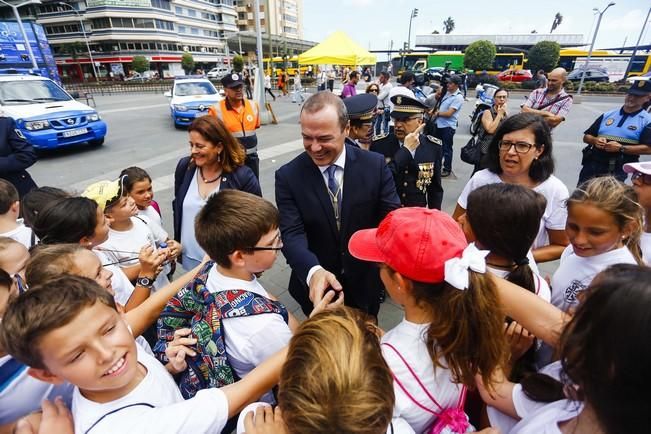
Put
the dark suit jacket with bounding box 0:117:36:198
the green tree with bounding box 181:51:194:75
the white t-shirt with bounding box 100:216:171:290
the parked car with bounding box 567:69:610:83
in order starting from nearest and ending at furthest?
the white t-shirt with bounding box 100:216:171:290, the dark suit jacket with bounding box 0:117:36:198, the parked car with bounding box 567:69:610:83, the green tree with bounding box 181:51:194:75

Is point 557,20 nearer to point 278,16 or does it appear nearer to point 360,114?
point 278,16

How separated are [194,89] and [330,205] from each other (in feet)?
39.6

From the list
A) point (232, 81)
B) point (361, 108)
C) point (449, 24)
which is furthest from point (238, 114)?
point (449, 24)

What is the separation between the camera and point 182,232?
2684 mm

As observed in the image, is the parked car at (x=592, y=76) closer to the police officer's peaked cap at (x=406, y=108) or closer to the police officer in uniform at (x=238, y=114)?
the police officer in uniform at (x=238, y=114)

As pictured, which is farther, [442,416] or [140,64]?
[140,64]

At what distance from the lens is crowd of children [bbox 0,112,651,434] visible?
2.53 feet

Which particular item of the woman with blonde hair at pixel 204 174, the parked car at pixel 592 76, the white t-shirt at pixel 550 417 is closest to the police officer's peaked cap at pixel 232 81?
the woman with blonde hair at pixel 204 174

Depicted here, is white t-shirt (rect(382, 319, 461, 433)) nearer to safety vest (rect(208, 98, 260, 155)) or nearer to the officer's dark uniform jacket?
the officer's dark uniform jacket

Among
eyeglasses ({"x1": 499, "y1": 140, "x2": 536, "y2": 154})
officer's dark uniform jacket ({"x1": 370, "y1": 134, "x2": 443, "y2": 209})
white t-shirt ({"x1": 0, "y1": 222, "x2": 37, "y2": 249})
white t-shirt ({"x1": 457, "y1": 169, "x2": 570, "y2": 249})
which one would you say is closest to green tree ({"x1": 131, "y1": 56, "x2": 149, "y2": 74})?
white t-shirt ({"x1": 0, "y1": 222, "x2": 37, "y2": 249})

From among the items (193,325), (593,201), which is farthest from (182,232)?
(593,201)

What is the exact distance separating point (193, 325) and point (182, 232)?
58.8 inches

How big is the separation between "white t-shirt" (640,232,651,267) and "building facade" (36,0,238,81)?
193 feet

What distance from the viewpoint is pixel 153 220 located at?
2.79 metres
